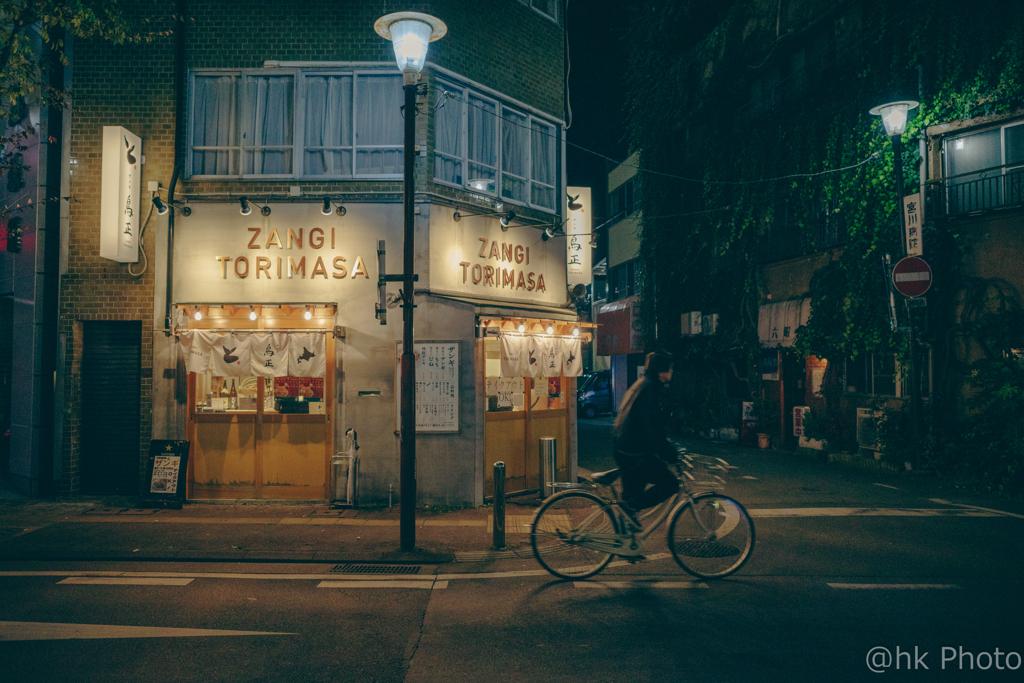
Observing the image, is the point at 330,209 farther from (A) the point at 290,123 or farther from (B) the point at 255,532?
(B) the point at 255,532

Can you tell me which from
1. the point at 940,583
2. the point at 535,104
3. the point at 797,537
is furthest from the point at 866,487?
the point at 535,104

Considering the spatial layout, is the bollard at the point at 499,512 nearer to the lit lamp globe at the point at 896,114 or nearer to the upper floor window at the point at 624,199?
the lit lamp globe at the point at 896,114

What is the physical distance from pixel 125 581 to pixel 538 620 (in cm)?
432

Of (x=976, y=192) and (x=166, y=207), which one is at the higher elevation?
(x=976, y=192)

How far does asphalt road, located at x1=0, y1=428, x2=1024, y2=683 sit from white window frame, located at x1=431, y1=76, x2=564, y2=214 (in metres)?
7.15

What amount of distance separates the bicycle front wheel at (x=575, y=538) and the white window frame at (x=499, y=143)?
658 cm

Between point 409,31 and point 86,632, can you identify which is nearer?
point 86,632

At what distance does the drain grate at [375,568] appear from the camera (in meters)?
6.80

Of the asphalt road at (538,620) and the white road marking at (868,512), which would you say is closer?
the asphalt road at (538,620)

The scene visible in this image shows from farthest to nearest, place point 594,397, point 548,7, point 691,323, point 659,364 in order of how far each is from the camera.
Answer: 1. point 594,397
2. point 691,323
3. point 548,7
4. point 659,364

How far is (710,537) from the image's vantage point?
6.33 m

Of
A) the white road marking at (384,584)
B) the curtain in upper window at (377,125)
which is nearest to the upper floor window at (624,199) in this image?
the curtain in upper window at (377,125)

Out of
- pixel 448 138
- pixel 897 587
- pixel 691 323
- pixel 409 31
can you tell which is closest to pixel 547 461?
pixel 897 587

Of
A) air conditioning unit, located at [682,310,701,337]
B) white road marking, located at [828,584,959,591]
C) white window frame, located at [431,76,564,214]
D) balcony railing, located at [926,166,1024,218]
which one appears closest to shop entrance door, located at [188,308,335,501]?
white window frame, located at [431,76,564,214]
